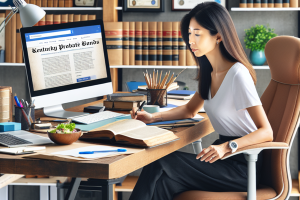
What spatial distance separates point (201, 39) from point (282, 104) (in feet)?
1.44

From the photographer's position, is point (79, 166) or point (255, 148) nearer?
point (79, 166)

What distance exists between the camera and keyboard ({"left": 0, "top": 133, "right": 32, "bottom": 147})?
1.01 m

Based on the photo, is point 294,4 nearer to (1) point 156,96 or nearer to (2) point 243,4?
(2) point 243,4

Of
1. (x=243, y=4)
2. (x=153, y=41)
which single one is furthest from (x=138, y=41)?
(x=243, y=4)

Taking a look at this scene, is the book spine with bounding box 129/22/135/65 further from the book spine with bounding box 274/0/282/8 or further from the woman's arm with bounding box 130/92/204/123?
the woman's arm with bounding box 130/92/204/123

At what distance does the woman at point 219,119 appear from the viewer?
122 cm

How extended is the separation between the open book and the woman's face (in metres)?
0.43

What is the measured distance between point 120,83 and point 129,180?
2.74ft

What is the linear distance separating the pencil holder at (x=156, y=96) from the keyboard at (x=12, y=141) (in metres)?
0.79

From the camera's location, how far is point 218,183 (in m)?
1.28

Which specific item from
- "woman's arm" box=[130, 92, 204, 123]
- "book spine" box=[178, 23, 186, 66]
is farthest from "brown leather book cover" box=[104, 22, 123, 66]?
"woman's arm" box=[130, 92, 204, 123]

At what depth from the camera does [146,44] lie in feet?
8.73

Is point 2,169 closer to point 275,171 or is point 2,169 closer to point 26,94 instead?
point 275,171

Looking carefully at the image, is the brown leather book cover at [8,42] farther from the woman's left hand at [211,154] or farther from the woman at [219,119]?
the woman's left hand at [211,154]
